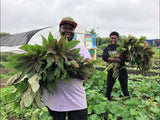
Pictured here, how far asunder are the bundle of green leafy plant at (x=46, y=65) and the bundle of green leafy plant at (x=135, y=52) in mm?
1442

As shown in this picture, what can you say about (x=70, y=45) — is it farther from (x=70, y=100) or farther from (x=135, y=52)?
(x=135, y=52)

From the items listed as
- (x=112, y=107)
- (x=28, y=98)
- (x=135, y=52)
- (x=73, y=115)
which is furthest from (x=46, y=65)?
(x=135, y=52)

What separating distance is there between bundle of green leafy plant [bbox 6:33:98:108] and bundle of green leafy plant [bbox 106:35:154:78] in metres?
1.44

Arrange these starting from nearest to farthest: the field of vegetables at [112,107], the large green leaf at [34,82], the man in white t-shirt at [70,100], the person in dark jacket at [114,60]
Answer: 1. the large green leaf at [34,82]
2. the man in white t-shirt at [70,100]
3. the field of vegetables at [112,107]
4. the person in dark jacket at [114,60]

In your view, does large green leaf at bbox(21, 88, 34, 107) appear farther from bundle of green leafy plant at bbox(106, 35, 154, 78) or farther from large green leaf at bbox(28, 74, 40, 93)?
bundle of green leafy plant at bbox(106, 35, 154, 78)

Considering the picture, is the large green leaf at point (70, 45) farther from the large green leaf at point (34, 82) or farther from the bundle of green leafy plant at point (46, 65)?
the large green leaf at point (34, 82)

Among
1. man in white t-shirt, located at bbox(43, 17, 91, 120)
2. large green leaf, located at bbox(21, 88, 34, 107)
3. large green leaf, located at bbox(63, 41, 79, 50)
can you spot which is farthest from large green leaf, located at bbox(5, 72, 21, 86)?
large green leaf, located at bbox(63, 41, 79, 50)

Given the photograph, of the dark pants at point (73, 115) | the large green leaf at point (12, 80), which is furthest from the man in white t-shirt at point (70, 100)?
the large green leaf at point (12, 80)

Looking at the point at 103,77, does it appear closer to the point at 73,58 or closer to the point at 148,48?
the point at 148,48

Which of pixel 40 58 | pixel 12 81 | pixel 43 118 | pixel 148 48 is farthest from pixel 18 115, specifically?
pixel 148 48

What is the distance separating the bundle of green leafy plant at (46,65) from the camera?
1238mm

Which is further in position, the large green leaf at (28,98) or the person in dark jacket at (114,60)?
the person in dark jacket at (114,60)

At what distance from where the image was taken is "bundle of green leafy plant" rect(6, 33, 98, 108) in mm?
1238

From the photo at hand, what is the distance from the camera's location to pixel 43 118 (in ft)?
7.52
